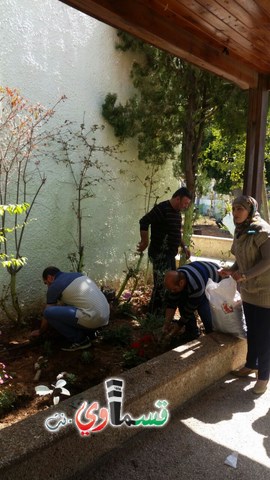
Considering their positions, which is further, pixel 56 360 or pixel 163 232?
pixel 163 232

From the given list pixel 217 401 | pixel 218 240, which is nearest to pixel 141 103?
pixel 217 401

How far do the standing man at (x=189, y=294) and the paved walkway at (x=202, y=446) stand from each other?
2.66 ft

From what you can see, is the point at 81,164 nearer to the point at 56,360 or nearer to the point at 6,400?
the point at 56,360

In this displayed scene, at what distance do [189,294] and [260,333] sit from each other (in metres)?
0.76

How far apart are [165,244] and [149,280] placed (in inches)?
76.5

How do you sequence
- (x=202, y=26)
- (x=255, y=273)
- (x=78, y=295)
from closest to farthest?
1. (x=255, y=273)
2. (x=202, y=26)
3. (x=78, y=295)

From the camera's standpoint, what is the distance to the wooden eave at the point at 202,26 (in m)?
2.92

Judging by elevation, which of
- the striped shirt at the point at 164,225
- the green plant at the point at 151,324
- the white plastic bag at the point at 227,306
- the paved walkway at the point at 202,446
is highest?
the striped shirt at the point at 164,225

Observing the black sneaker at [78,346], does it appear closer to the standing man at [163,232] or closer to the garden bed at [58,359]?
the garden bed at [58,359]

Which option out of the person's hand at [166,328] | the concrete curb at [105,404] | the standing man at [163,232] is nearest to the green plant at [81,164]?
the standing man at [163,232]

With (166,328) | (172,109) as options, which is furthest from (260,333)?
(172,109)

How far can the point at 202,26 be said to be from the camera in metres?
3.39

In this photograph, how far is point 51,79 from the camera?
15.8 feet

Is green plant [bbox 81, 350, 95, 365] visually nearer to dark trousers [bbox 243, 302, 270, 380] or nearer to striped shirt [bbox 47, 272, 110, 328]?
striped shirt [bbox 47, 272, 110, 328]
